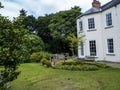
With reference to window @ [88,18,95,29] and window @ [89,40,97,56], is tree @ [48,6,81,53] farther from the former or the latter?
window @ [89,40,97,56]

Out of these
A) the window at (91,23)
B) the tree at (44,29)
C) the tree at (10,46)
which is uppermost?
the tree at (44,29)

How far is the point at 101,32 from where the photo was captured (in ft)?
96.1

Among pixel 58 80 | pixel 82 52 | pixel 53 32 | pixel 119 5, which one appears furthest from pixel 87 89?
pixel 53 32

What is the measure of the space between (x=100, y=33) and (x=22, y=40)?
23087 mm

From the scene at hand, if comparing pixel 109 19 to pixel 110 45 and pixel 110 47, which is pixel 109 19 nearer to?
pixel 110 45

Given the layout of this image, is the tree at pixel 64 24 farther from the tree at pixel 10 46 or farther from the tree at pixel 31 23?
the tree at pixel 10 46

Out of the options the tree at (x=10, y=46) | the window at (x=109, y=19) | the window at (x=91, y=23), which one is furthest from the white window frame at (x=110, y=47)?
the tree at (x=10, y=46)

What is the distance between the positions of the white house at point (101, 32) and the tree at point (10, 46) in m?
20.3

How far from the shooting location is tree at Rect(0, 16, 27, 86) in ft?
22.4

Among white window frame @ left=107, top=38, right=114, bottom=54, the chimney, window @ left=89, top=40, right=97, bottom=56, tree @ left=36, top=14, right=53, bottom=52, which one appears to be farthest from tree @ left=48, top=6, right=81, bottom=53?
white window frame @ left=107, top=38, right=114, bottom=54

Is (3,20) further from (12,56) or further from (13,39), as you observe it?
(12,56)

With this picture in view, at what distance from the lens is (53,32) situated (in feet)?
163

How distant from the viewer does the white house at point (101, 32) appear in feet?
86.1

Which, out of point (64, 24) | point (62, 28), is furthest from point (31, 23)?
point (64, 24)
